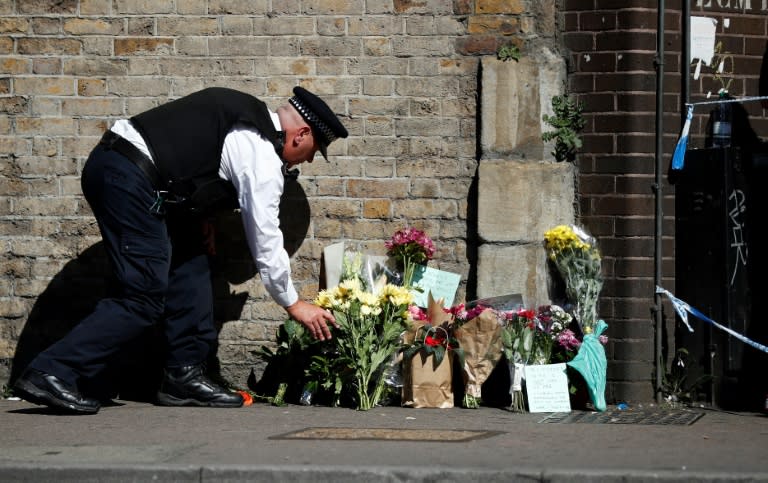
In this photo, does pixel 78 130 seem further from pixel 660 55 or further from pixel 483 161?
pixel 660 55

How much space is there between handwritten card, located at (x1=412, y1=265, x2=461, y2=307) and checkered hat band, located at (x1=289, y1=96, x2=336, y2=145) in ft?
3.61

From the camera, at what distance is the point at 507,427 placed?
570 centimetres

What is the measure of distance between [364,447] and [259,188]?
1.70 m

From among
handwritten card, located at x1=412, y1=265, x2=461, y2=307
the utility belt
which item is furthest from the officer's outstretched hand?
handwritten card, located at x1=412, y1=265, x2=461, y2=307

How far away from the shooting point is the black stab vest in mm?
6086

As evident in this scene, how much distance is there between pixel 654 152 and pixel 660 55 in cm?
58

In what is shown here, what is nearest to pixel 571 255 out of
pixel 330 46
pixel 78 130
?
pixel 330 46

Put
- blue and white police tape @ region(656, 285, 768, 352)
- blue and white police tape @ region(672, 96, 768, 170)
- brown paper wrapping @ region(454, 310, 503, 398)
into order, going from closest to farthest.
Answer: brown paper wrapping @ region(454, 310, 503, 398), blue and white police tape @ region(656, 285, 768, 352), blue and white police tape @ region(672, 96, 768, 170)

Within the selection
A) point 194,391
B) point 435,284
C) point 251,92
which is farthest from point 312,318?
point 251,92

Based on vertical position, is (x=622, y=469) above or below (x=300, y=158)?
below

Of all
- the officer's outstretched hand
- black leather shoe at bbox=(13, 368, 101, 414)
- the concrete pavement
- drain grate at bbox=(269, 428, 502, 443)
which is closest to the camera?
the concrete pavement

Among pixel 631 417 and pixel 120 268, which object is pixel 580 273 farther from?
pixel 120 268

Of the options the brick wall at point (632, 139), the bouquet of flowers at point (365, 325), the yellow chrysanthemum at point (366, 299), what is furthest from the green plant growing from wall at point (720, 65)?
the yellow chrysanthemum at point (366, 299)

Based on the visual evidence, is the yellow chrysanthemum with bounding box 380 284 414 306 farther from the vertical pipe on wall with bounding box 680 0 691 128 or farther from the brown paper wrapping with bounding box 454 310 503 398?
the vertical pipe on wall with bounding box 680 0 691 128
